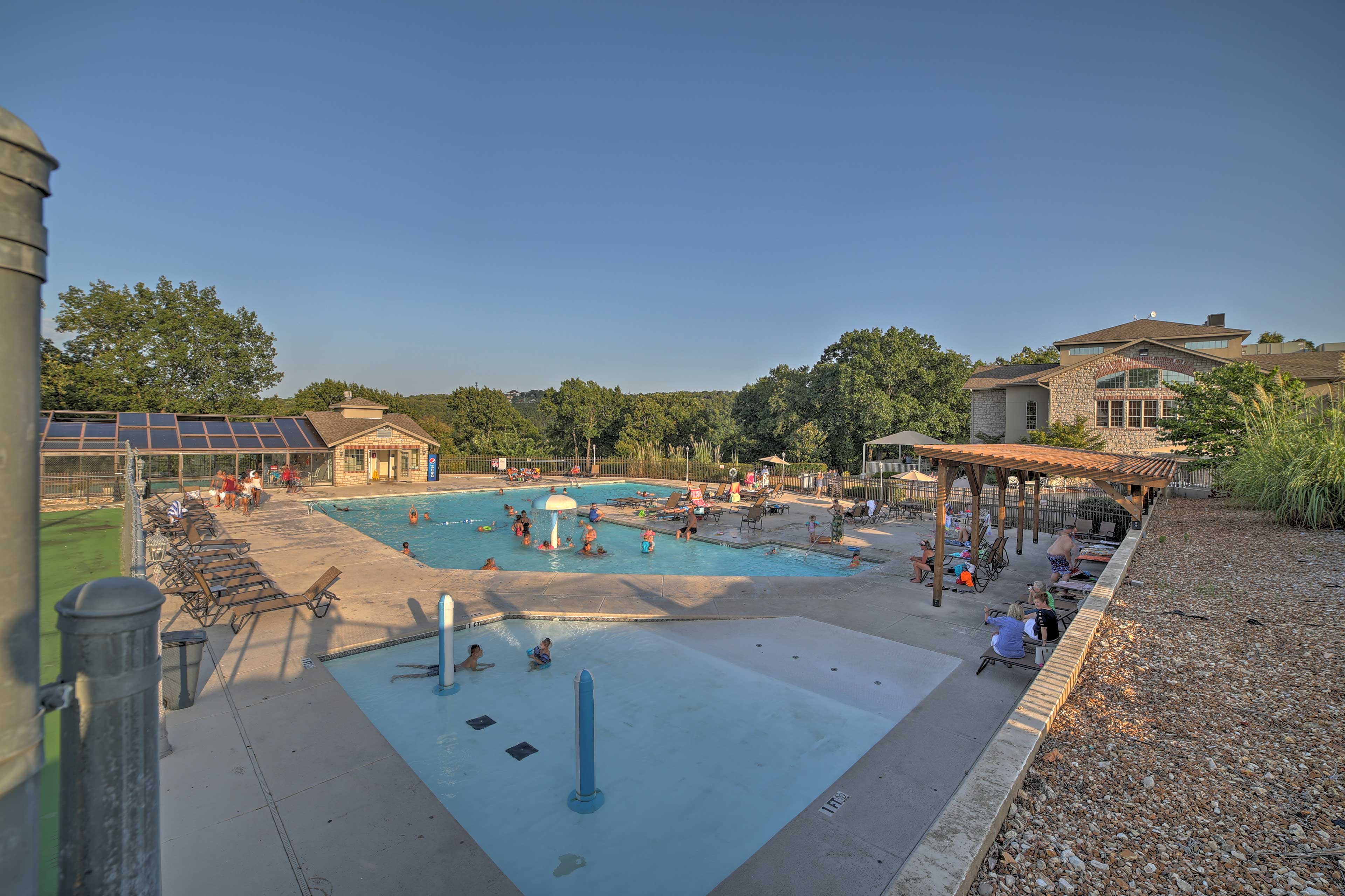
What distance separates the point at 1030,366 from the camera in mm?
40312

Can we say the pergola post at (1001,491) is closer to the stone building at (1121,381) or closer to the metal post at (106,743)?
the metal post at (106,743)

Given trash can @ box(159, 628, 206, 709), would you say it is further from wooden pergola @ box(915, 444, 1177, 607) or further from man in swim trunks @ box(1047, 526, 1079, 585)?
man in swim trunks @ box(1047, 526, 1079, 585)

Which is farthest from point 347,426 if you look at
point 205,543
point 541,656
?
point 541,656

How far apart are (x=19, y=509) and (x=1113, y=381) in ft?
128

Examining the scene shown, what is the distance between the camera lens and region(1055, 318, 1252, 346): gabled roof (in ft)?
109

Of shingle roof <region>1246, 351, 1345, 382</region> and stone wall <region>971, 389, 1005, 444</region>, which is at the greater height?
shingle roof <region>1246, 351, 1345, 382</region>

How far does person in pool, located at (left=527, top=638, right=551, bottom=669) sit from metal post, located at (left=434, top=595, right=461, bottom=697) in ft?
3.16

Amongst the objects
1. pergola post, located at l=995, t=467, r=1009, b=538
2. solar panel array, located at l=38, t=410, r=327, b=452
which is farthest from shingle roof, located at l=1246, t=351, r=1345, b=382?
solar panel array, located at l=38, t=410, r=327, b=452

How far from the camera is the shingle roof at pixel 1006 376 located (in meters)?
34.3

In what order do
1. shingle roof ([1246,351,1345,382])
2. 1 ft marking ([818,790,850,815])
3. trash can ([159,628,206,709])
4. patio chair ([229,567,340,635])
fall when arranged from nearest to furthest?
1 ft marking ([818,790,850,815])
trash can ([159,628,206,709])
patio chair ([229,567,340,635])
shingle roof ([1246,351,1345,382])

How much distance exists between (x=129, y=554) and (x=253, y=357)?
1602 inches

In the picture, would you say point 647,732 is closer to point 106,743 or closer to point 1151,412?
point 106,743

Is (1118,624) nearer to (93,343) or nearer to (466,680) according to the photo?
(466,680)

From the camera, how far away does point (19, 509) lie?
136 cm
